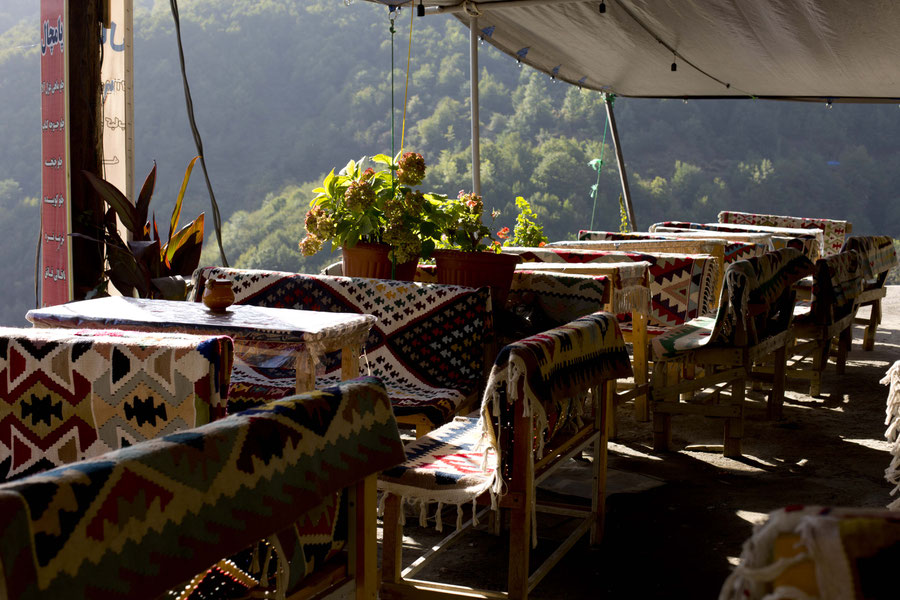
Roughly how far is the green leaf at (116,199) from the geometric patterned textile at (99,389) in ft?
7.99

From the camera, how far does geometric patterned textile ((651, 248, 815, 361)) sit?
3.85 meters

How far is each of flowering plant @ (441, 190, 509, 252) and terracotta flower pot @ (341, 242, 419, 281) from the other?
181mm

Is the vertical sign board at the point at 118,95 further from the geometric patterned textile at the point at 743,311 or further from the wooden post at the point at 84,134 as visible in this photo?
the geometric patterned textile at the point at 743,311

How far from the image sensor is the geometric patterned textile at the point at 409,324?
342cm

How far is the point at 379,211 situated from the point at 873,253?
12.2 feet

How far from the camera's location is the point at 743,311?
3855 millimetres

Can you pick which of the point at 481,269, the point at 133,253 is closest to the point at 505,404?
the point at 481,269

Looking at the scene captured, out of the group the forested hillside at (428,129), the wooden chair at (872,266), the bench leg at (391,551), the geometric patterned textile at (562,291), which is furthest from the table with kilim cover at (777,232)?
the forested hillside at (428,129)

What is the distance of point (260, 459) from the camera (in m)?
1.23

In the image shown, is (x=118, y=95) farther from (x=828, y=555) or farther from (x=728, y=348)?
(x=828, y=555)

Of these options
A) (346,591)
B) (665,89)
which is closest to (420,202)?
(346,591)

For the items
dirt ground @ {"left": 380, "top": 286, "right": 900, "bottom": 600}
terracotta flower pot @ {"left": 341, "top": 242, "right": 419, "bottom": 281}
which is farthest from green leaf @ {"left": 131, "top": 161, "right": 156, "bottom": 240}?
dirt ground @ {"left": 380, "top": 286, "right": 900, "bottom": 600}

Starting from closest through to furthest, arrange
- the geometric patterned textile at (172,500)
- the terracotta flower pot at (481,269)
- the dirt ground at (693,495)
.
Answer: the geometric patterned textile at (172,500) < the dirt ground at (693,495) < the terracotta flower pot at (481,269)

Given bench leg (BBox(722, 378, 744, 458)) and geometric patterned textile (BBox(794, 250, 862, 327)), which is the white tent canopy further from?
bench leg (BBox(722, 378, 744, 458))
